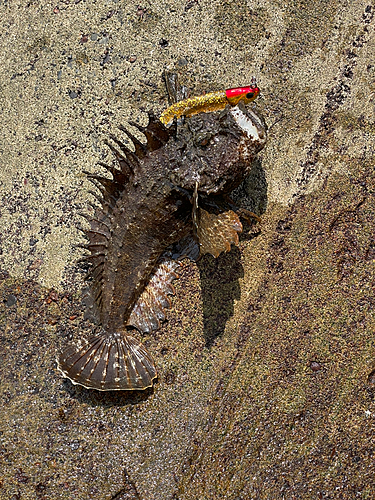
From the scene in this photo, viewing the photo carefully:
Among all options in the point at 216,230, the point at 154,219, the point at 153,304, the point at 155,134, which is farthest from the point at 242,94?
the point at 153,304

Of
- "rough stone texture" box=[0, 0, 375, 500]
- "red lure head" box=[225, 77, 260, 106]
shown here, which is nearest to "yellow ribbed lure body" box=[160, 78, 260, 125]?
"red lure head" box=[225, 77, 260, 106]

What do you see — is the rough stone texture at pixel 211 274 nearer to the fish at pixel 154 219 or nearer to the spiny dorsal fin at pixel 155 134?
the fish at pixel 154 219

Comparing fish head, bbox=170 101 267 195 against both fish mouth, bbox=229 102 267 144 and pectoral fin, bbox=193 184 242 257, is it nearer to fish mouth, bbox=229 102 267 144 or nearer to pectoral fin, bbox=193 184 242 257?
fish mouth, bbox=229 102 267 144

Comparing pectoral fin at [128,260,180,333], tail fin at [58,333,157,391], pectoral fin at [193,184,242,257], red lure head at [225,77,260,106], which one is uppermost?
red lure head at [225,77,260,106]

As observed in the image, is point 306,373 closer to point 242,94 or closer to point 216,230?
point 216,230

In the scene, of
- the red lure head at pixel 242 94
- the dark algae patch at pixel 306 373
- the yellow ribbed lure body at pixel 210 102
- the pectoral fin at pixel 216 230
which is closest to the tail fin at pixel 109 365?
the dark algae patch at pixel 306 373

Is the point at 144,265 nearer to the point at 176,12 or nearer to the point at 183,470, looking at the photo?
the point at 183,470

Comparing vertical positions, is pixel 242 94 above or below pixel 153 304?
above

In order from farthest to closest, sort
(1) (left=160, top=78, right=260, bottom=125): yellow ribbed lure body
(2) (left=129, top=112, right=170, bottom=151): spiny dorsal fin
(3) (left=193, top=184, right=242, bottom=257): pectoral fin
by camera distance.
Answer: (1) (left=160, top=78, right=260, bottom=125): yellow ribbed lure body
(3) (left=193, top=184, right=242, bottom=257): pectoral fin
(2) (left=129, top=112, right=170, bottom=151): spiny dorsal fin
